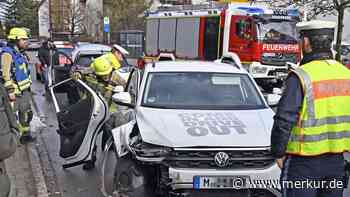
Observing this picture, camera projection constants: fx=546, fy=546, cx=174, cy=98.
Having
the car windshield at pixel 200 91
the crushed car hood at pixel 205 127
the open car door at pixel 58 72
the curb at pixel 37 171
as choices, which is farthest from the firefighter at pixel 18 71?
the open car door at pixel 58 72

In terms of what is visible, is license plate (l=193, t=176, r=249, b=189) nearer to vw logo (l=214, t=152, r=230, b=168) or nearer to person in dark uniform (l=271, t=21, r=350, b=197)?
vw logo (l=214, t=152, r=230, b=168)

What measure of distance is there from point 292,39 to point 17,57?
39.0 ft

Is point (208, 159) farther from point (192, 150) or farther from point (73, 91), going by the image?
point (73, 91)

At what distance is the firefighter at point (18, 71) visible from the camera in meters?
8.06

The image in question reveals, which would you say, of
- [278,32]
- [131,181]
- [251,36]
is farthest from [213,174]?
[278,32]

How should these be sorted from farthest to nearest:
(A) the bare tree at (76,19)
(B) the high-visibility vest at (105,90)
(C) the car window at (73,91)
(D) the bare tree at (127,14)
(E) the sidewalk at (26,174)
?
(A) the bare tree at (76,19), (D) the bare tree at (127,14), (B) the high-visibility vest at (105,90), (C) the car window at (73,91), (E) the sidewalk at (26,174)

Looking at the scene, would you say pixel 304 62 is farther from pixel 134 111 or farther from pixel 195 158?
pixel 134 111

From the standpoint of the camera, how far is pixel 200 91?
21.1 ft

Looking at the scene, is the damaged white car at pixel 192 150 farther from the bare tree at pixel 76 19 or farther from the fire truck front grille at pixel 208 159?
the bare tree at pixel 76 19

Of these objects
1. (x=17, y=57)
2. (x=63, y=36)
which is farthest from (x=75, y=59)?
(x=63, y=36)

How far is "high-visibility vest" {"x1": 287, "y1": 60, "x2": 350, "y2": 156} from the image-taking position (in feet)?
11.5

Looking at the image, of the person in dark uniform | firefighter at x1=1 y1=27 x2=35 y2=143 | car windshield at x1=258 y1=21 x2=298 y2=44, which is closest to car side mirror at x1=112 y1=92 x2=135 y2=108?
firefighter at x1=1 y1=27 x2=35 y2=143

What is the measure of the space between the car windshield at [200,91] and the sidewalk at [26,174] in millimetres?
1589

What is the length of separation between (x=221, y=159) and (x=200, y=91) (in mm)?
1526
